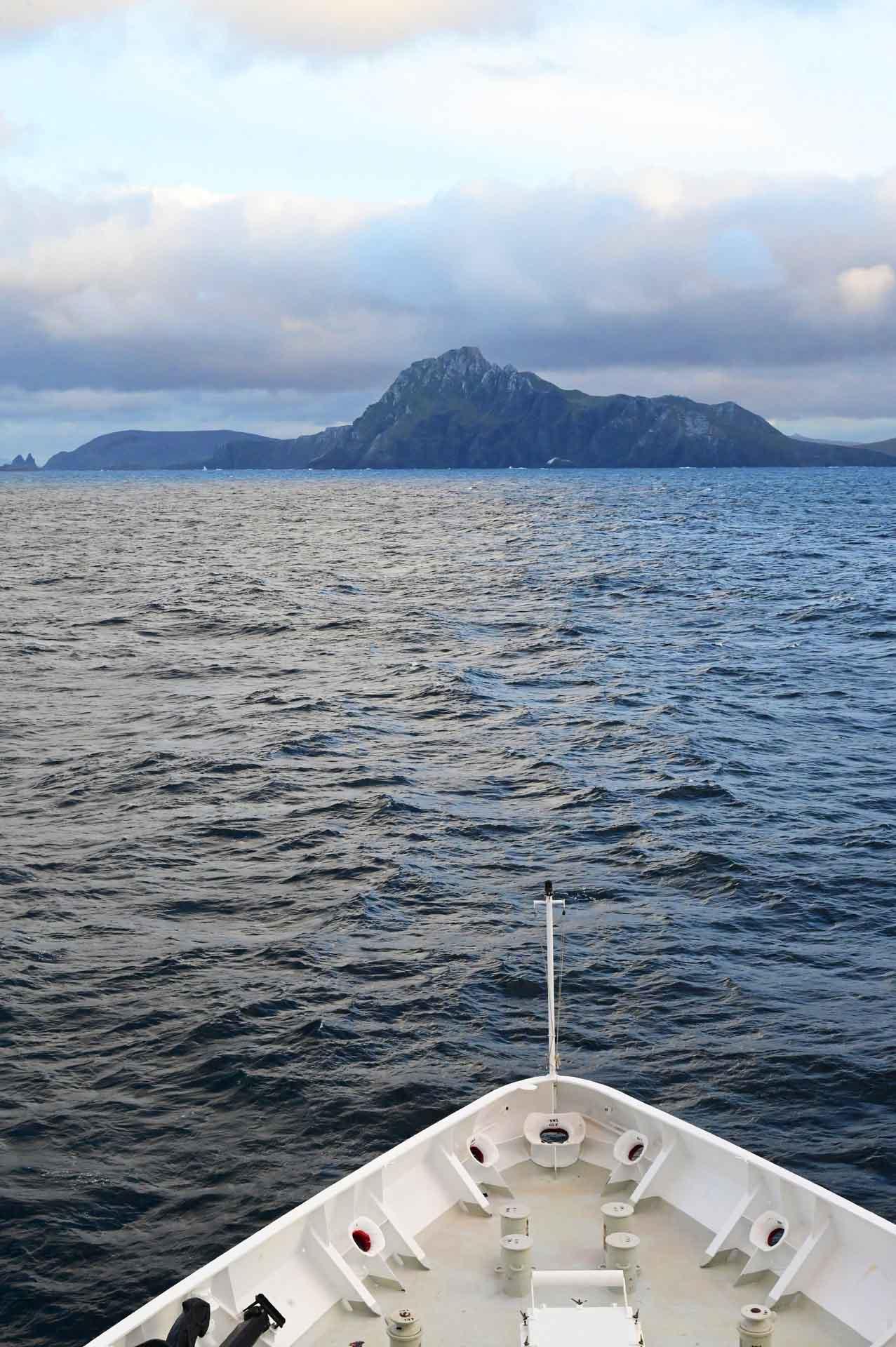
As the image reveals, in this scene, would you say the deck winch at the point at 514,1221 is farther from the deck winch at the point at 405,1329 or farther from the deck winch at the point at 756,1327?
the deck winch at the point at 756,1327

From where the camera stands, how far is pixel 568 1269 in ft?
48.3

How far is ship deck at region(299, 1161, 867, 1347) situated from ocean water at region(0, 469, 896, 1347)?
16.6 ft

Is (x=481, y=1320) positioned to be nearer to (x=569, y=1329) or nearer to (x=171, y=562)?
(x=569, y=1329)

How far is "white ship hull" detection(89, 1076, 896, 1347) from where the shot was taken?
13594 mm

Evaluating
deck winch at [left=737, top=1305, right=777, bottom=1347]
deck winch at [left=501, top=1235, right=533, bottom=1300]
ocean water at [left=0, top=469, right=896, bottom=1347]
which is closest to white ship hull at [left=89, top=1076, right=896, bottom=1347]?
deck winch at [left=501, top=1235, right=533, bottom=1300]

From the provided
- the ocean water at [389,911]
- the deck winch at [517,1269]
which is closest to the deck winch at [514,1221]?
the deck winch at [517,1269]

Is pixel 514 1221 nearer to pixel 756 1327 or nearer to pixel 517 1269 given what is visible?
pixel 517 1269

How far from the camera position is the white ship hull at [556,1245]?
1359 centimetres

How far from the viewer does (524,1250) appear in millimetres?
14312

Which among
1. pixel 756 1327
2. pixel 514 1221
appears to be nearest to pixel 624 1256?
pixel 514 1221

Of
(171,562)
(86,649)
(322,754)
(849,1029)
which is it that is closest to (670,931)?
(849,1029)

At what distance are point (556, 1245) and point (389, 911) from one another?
54.3 feet

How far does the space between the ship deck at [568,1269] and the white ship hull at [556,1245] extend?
21 mm

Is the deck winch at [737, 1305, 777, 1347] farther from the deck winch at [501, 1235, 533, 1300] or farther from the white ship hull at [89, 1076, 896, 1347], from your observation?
the deck winch at [501, 1235, 533, 1300]
